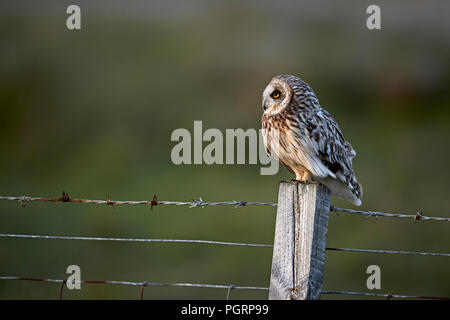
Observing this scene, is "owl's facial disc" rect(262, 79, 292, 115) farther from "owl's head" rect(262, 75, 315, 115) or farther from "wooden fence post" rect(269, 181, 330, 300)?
"wooden fence post" rect(269, 181, 330, 300)

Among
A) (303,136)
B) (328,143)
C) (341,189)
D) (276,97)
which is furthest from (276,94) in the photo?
(341,189)

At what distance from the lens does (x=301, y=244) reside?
3488 mm

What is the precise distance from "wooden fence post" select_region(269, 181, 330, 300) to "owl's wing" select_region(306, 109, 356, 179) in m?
1.50

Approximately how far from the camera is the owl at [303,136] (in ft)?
16.4

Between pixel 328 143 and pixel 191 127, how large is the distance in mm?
14810

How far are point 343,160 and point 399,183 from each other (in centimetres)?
1179

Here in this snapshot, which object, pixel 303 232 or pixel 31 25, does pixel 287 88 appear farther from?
pixel 31 25

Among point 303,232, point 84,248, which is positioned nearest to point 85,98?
point 84,248

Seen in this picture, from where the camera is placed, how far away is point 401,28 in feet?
84.3

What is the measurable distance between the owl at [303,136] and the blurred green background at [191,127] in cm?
625

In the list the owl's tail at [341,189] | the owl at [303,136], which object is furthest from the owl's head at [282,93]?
the owl's tail at [341,189]

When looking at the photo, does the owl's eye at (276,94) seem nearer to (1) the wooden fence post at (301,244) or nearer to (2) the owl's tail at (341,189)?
(2) the owl's tail at (341,189)

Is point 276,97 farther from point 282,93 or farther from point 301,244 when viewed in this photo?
point 301,244
